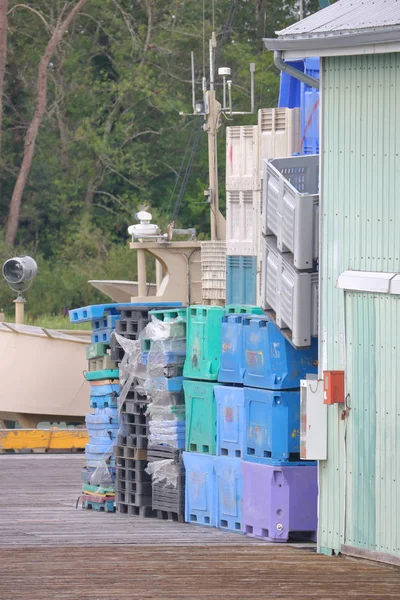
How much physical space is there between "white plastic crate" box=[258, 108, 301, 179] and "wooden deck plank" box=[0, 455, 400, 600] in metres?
4.59

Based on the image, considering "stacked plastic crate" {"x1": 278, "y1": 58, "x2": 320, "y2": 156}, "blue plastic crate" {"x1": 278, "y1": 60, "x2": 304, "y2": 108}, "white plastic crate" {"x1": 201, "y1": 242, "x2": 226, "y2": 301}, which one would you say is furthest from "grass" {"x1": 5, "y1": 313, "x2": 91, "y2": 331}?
"stacked plastic crate" {"x1": 278, "y1": 58, "x2": 320, "y2": 156}

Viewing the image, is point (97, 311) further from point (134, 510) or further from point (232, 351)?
point (232, 351)

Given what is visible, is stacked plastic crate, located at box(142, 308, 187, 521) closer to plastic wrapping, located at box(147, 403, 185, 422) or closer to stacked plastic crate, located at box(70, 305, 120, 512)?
plastic wrapping, located at box(147, 403, 185, 422)

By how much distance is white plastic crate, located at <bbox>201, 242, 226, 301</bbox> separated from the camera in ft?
64.0

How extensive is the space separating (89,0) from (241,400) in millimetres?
36688

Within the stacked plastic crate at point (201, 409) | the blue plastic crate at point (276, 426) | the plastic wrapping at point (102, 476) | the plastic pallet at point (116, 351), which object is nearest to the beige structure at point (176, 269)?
the plastic wrapping at point (102, 476)

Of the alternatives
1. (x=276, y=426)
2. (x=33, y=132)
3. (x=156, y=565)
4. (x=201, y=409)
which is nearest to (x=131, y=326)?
(x=201, y=409)

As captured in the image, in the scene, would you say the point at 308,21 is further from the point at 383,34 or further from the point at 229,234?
the point at 229,234

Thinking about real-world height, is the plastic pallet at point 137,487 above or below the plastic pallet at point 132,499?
above

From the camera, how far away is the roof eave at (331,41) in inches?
429

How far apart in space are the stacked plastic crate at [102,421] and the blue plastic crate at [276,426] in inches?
104

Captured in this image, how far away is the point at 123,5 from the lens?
4900cm

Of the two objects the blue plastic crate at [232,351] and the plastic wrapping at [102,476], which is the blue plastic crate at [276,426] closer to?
the blue plastic crate at [232,351]

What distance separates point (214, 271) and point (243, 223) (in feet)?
11.6
